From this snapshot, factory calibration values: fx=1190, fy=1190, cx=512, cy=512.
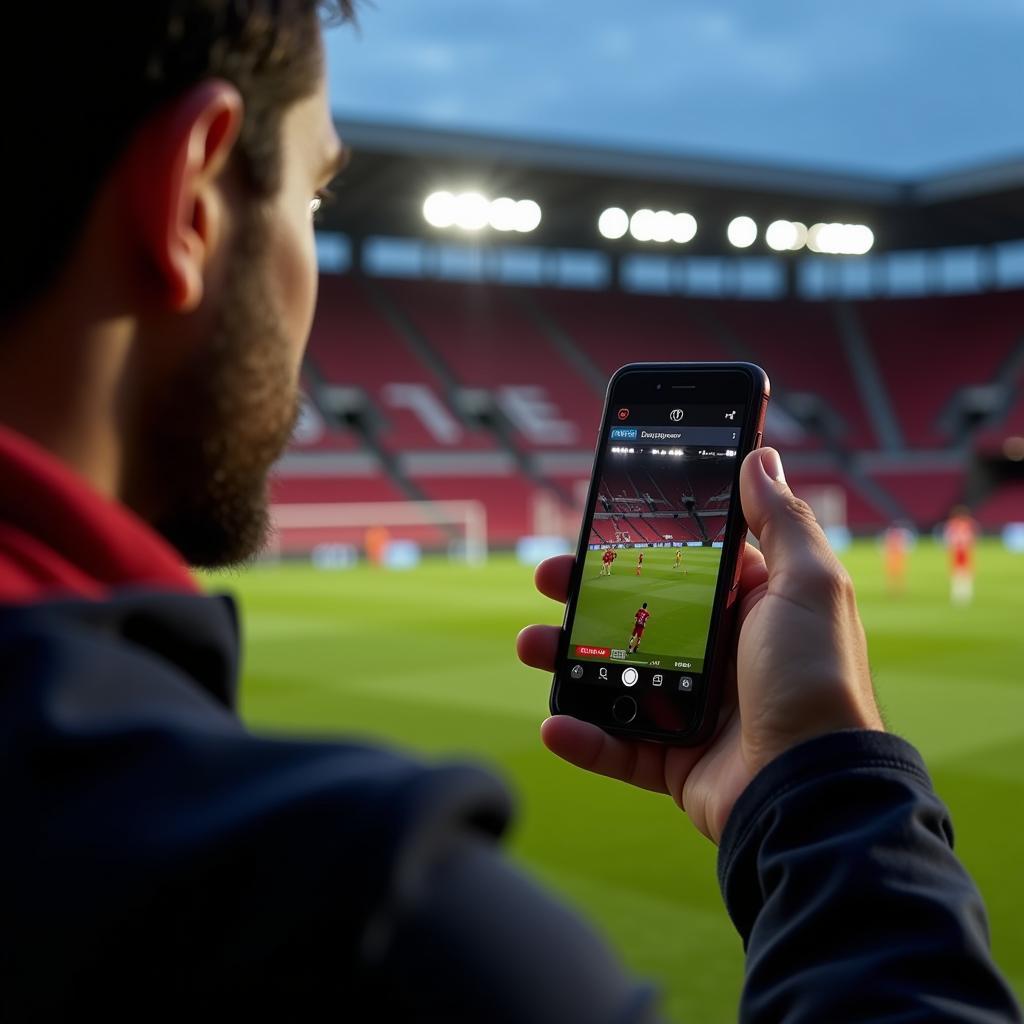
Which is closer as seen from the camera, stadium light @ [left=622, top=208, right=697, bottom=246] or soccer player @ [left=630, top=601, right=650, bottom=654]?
soccer player @ [left=630, top=601, right=650, bottom=654]

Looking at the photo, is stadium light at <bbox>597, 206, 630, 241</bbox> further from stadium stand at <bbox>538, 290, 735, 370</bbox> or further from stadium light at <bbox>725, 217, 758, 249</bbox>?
stadium light at <bbox>725, 217, 758, 249</bbox>

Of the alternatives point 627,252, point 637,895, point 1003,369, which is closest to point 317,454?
point 627,252

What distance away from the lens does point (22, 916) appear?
68cm

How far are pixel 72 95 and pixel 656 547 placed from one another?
1824 mm

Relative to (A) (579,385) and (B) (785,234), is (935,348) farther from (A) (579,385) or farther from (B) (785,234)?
(A) (579,385)

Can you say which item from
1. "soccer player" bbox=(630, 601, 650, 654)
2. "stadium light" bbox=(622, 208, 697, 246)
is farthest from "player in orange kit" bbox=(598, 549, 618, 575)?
"stadium light" bbox=(622, 208, 697, 246)

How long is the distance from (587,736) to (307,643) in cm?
1204

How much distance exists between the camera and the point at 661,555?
2.59 meters

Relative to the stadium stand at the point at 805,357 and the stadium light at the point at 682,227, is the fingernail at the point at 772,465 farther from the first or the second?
the stadium stand at the point at 805,357

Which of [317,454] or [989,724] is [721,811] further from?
[317,454]

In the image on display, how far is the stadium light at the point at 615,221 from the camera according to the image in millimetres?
40781

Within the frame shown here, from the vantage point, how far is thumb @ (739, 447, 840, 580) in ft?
6.15

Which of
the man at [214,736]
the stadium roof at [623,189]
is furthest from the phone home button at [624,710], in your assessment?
the stadium roof at [623,189]

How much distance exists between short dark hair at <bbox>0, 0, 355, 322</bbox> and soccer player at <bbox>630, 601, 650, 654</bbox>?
1766mm
